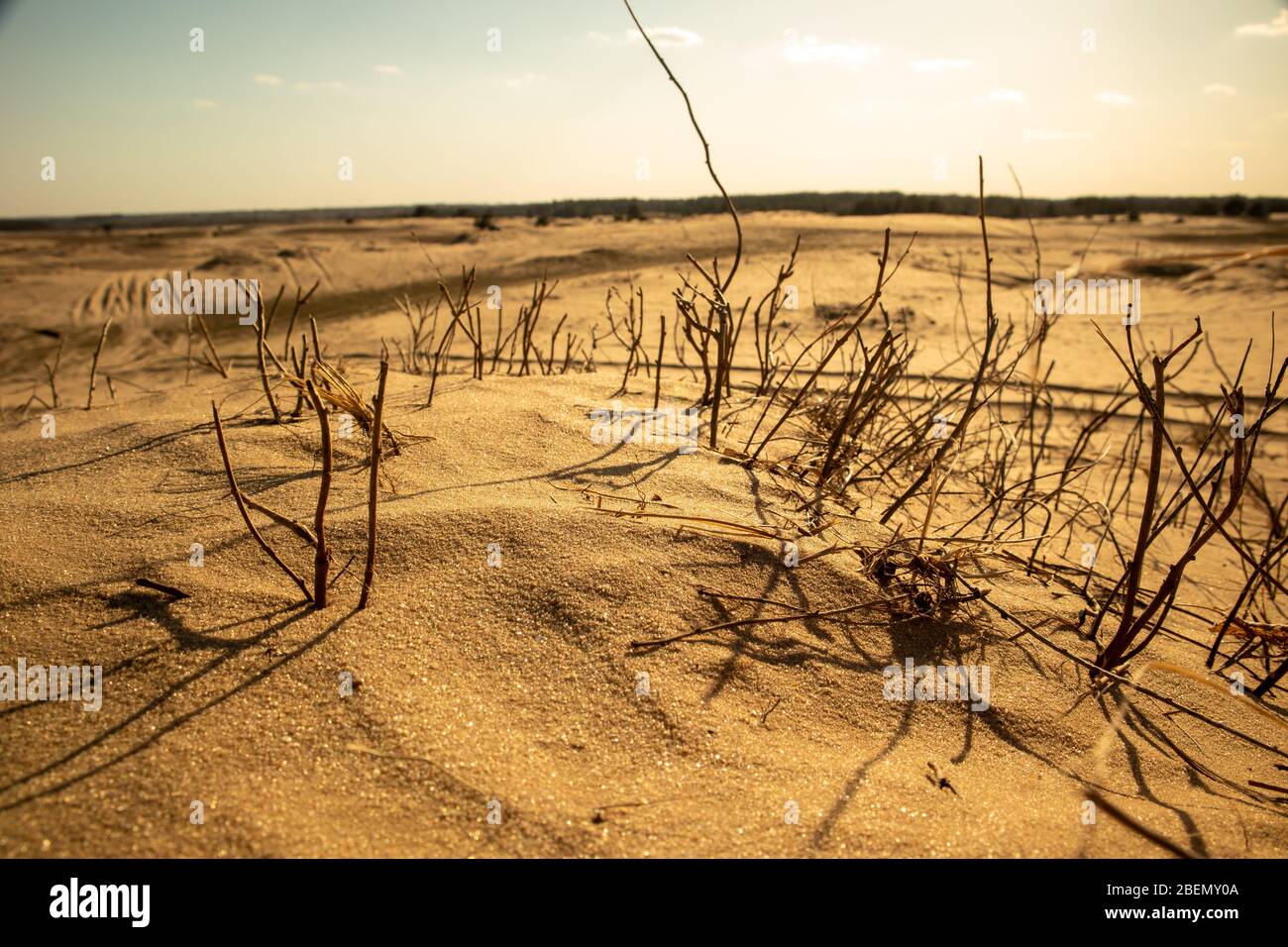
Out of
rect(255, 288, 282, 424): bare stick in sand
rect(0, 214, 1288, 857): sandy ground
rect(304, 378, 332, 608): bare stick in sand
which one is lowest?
rect(0, 214, 1288, 857): sandy ground

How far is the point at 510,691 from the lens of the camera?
117 centimetres

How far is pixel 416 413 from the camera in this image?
2258mm

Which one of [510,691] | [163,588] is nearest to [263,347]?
[163,588]

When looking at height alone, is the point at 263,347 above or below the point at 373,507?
above

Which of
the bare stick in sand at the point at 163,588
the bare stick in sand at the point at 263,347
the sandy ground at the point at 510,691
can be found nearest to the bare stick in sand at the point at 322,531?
the sandy ground at the point at 510,691

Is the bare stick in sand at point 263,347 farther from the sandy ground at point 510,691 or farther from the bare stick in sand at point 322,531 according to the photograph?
the bare stick in sand at point 322,531

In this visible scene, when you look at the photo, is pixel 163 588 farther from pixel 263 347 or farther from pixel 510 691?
pixel 263 347

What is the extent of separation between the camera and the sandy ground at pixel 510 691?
0.96 meters

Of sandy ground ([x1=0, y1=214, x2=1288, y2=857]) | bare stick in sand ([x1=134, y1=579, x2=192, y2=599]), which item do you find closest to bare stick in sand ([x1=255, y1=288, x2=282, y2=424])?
sandy ground ([x1=0, y1=214, x2=1288, y2=857])

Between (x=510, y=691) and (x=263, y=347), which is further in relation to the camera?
(x=263, y=347)

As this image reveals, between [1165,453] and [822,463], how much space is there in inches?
138

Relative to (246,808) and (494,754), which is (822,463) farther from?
(246,808)

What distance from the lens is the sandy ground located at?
96 cm

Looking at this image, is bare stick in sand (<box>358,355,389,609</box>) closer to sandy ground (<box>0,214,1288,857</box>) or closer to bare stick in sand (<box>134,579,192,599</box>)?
sandy ground (<box>0,214,1288,857</box>)
